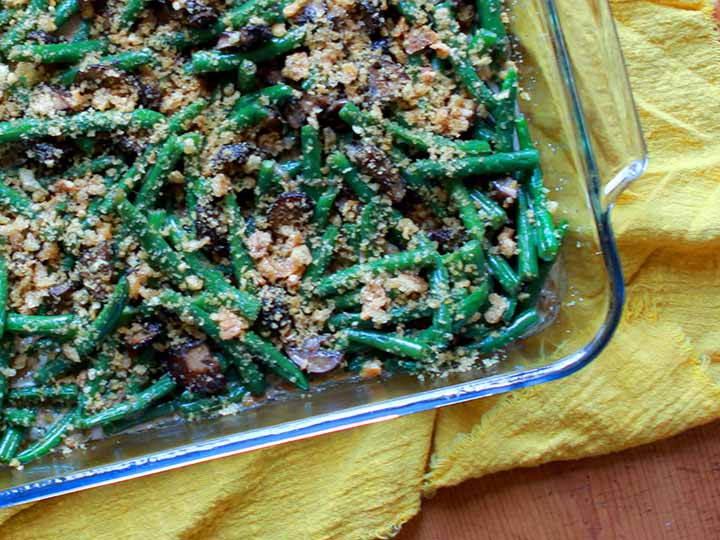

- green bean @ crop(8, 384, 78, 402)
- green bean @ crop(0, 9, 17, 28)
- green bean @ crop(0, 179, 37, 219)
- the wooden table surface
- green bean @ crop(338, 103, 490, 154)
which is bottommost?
the wooden table surface

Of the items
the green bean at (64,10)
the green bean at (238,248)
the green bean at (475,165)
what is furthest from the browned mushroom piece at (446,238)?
the green bean at (64,10)

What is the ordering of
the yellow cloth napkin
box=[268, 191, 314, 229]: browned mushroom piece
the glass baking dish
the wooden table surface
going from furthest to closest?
the wooden table surface < the yellow cloth napkin < box=[268, 191, 314, 229]: browned mushroom piece < the glass baking dish

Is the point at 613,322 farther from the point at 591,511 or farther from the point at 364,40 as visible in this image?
the point at 364,40

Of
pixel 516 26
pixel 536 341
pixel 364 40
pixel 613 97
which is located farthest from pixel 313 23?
pixel 536 341

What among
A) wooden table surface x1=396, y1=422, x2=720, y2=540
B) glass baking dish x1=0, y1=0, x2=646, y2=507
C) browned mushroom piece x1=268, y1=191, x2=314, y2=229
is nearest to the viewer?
glass baking dish x1=0, y1=0, x2=646, y2=507

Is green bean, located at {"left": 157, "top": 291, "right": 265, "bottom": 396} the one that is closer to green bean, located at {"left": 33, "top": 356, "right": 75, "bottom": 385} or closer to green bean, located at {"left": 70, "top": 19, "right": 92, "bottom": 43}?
green bean, located at {"left": 33, "top": 356, "right": 75, "bottom": 385}

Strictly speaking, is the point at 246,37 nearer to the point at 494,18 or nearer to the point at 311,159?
the point at 311,159

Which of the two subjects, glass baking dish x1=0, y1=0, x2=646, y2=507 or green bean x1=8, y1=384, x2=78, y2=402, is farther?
green bean x1=8, y1=384, x2=78, y2=402

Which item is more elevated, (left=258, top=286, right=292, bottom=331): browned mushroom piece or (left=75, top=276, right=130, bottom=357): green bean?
(left=75, top=276, right=130, bottom=357): green bean

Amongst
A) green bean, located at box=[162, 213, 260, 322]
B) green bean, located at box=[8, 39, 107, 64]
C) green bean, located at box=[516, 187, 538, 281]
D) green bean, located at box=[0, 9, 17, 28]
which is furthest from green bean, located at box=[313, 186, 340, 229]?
green bean, located at box=[0, 9, 17, 28]

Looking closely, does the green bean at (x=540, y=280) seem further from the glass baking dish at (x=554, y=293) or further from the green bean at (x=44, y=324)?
the green bean at (x=44, y=324)
